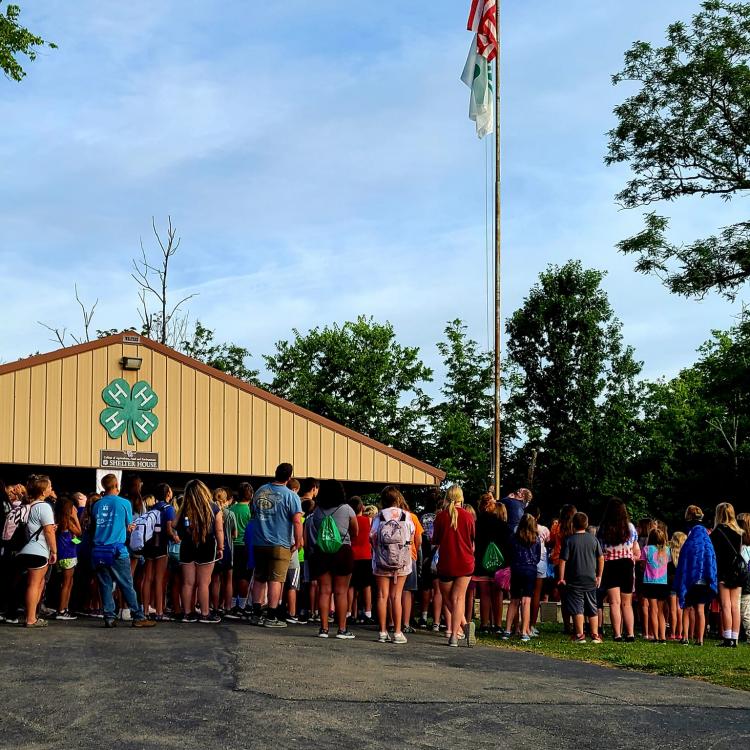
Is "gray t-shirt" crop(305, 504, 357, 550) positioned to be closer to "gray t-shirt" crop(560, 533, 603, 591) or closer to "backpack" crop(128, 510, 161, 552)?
"backpack" crop(128, 510, 161, 552)

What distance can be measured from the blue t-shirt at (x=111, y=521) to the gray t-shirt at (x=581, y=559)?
512 centimetres

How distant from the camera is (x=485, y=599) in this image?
1433cm

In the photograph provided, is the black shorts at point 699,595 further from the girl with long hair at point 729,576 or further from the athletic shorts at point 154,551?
the athletic shorts at point 154,551

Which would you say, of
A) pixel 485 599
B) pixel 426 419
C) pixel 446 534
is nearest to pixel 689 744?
pixel 446 534

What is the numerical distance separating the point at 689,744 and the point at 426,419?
5019 cm

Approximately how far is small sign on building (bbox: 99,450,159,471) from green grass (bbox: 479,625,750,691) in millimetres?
8498

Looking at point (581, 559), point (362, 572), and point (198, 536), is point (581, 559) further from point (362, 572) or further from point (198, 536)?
point (198, 536)

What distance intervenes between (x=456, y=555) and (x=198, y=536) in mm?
2914

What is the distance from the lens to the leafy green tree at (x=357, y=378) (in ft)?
191

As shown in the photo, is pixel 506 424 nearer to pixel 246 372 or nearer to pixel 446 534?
pixel 246 372

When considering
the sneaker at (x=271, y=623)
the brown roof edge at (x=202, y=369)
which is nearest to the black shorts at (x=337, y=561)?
the sneaker at (x=271, y=623)

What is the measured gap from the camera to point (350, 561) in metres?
11.9

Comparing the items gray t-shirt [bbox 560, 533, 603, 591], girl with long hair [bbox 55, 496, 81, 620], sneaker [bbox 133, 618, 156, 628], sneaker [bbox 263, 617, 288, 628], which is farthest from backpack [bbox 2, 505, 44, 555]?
gray t-shirt [bbox 560, 533, 603, 591]

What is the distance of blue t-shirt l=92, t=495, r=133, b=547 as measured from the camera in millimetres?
12219
